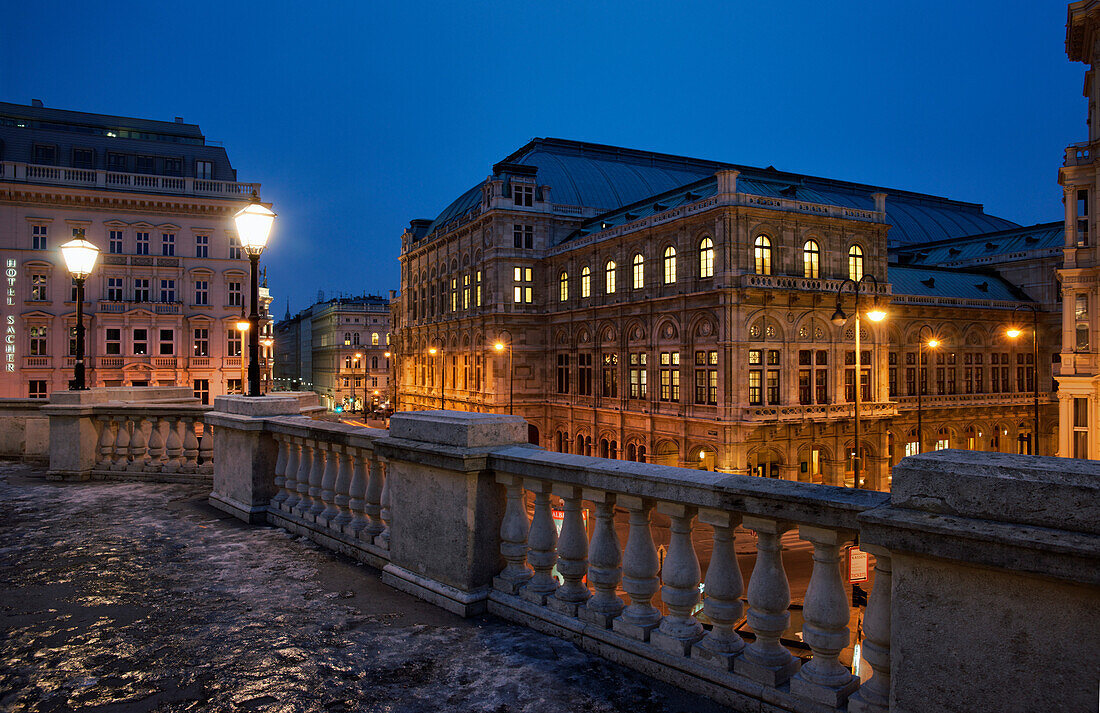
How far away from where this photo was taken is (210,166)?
179ft

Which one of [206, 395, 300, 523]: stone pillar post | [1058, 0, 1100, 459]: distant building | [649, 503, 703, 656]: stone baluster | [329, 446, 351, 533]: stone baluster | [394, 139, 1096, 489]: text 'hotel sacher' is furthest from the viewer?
[394, 139, 1096, 489]: text 'hotel sacher'

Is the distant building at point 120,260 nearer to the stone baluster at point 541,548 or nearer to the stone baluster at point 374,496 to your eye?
the stone baluster at point 374,496

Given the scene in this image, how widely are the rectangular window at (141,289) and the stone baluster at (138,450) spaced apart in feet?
147

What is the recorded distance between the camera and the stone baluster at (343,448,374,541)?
7.10m

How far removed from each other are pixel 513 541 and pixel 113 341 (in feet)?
177

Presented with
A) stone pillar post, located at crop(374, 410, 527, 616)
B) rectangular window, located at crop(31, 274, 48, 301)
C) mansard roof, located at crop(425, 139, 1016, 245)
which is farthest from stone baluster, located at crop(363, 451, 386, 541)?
rectangular window, located at crop(31, 274, 48, 301)

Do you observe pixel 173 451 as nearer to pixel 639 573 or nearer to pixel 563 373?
pixel 639 573

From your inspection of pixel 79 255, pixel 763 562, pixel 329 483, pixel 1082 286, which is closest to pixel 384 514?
pixel 329 483

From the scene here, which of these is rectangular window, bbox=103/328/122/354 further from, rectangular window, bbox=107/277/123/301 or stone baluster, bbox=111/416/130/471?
stone baluster, bbox=111/416/130/471

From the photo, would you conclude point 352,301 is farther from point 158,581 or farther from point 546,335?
point 158,581

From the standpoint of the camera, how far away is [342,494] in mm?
7484

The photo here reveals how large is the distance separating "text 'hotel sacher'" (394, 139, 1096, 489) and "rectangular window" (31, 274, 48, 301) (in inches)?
1208

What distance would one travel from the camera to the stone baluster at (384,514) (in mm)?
6711

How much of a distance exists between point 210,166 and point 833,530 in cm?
6056
